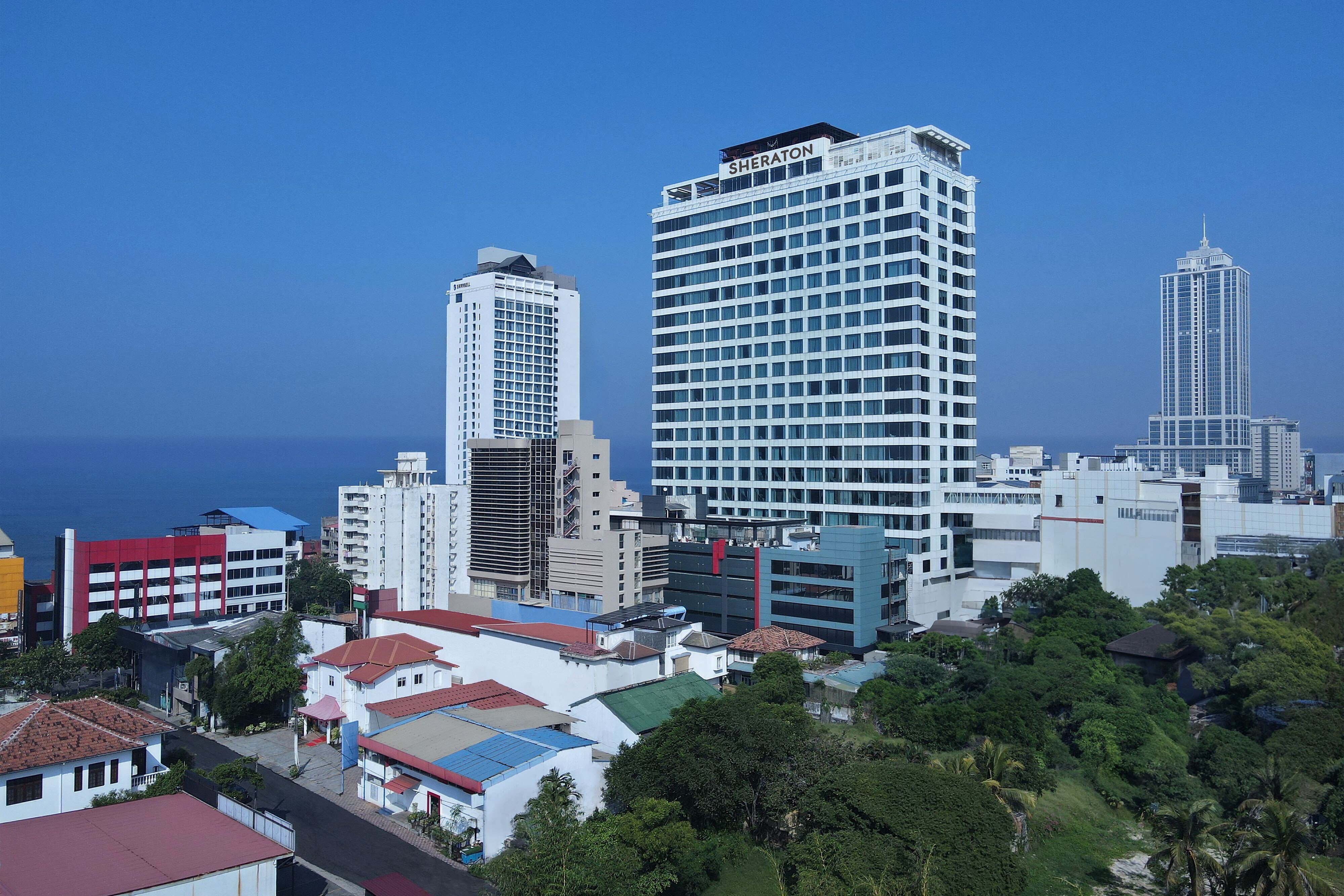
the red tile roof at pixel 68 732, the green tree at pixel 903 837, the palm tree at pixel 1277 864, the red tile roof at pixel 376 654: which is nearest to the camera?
the palm tree at pixel 1277 864

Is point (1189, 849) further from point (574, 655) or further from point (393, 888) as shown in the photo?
point (574, 655)

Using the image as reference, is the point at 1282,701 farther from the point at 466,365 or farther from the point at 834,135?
the point at 466,365

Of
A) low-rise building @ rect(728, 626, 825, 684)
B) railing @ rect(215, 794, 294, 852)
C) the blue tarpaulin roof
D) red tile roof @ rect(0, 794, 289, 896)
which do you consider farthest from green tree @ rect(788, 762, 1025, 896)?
the blue tarpaulin roof

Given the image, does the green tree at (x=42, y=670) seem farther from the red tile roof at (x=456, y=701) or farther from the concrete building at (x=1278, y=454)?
the concrete building at (x=1278, y=454)

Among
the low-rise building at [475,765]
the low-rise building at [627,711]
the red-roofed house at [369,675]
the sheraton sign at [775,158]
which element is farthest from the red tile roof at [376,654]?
the sheraton sign at [775,158]

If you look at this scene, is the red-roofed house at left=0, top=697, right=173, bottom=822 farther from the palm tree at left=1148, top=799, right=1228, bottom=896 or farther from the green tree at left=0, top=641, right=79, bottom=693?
the palm tree at left=1148, top=799, right=1228, bottom=896

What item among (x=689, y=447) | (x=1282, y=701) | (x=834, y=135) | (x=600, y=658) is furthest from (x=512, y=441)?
(x=1282, y=701)
